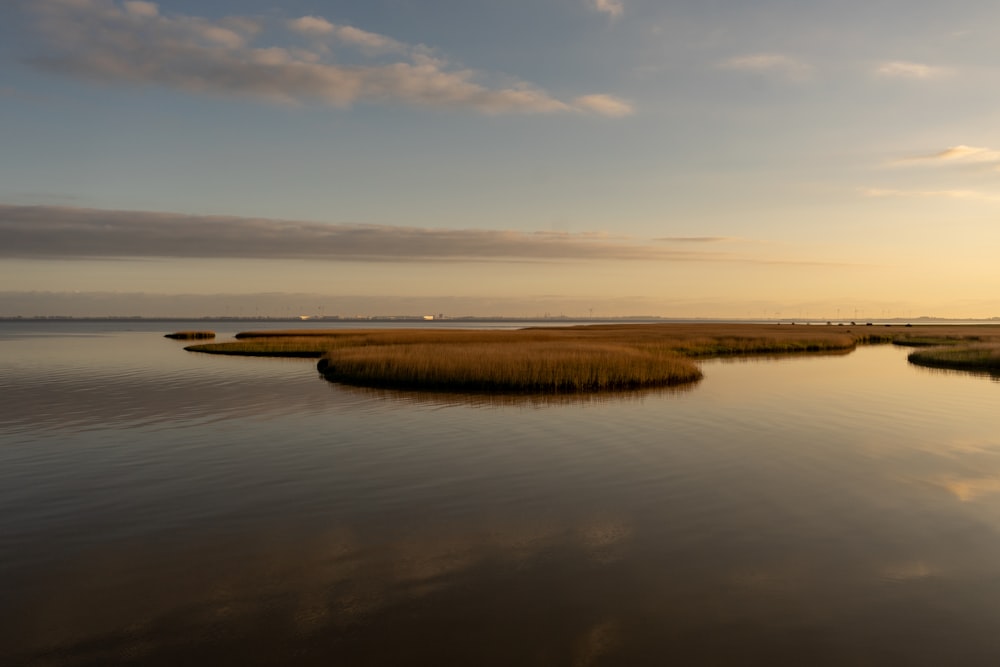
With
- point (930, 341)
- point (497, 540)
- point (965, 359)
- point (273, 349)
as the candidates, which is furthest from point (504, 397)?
point (930, 341)

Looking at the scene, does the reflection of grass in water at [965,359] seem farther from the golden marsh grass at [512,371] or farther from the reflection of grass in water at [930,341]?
the golden marsh grass at [512,371]

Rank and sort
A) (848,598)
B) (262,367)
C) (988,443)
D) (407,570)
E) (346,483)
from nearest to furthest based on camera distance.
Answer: (848,598), (407,570), (346,483), (988,443), (262,367)

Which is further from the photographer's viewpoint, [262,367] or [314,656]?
[262,367]

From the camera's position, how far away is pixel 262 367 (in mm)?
46625

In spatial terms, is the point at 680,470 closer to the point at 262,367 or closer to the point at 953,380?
the point at 953,380

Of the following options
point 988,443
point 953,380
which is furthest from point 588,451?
point 953,380

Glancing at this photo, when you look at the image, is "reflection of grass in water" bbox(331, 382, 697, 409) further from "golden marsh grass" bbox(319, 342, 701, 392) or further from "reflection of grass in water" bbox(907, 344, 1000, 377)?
"reflection of grass in water" bbox(907, 344, 1000, 377)

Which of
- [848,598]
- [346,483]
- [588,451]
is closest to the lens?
[848,598]

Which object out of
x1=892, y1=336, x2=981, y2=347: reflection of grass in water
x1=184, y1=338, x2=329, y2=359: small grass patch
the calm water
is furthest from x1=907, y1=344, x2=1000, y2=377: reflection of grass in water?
x1=184, y1=338, x2=329, y2=359: small grass patch

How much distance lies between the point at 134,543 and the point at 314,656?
214 inches

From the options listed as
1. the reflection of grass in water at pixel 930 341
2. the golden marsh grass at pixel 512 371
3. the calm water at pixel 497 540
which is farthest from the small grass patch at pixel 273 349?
the reflection of grass in water at pixel 930 341

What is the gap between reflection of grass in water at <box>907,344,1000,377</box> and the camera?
46.6 m

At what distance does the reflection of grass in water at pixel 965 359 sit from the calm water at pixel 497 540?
28.2m

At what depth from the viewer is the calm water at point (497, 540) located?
7.68m
